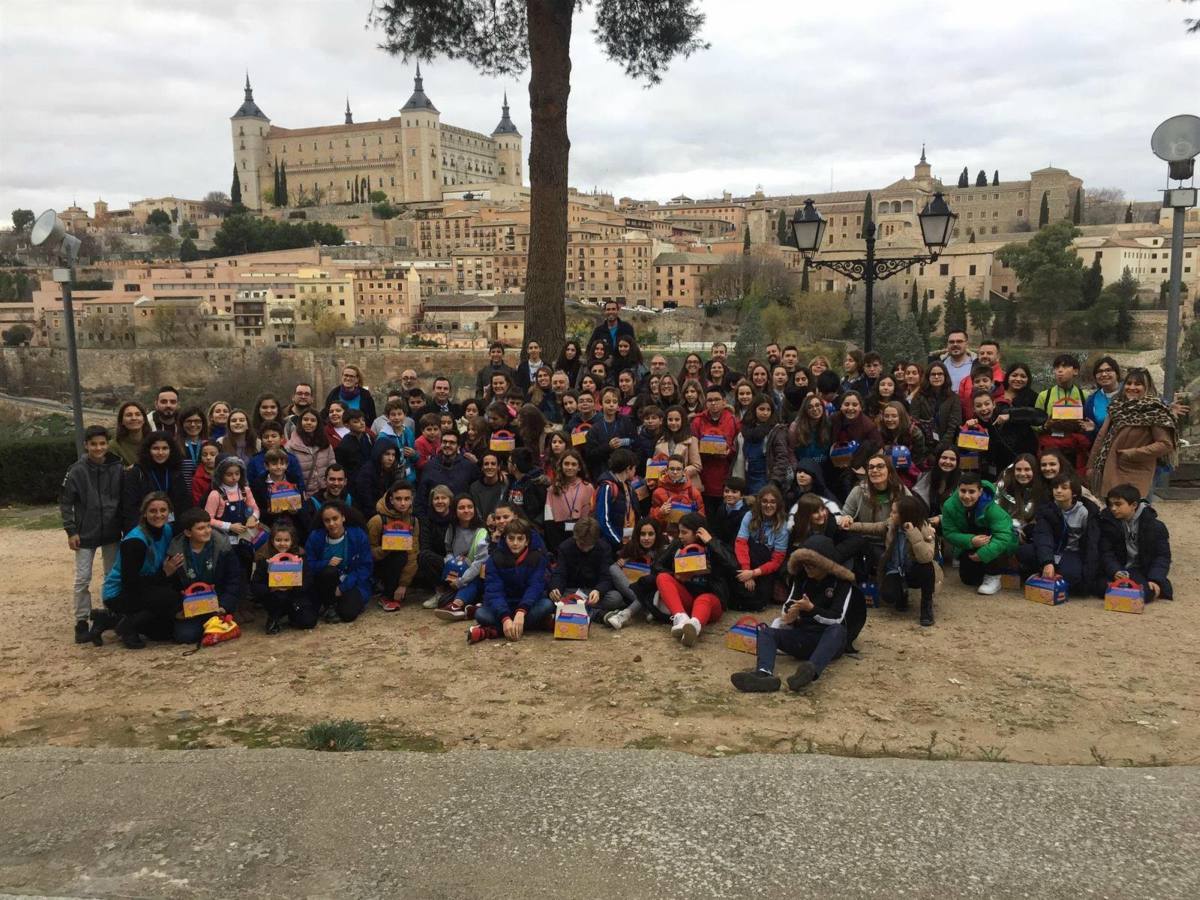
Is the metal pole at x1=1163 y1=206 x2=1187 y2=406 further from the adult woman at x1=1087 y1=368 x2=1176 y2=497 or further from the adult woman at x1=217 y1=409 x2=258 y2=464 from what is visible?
the adult woman at x1=217 y1=409 x2=258 y2=464

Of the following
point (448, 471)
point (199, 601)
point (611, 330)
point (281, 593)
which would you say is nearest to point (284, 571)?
point (281, 593)

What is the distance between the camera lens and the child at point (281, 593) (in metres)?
5.78

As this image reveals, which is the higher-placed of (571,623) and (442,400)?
(442,400)

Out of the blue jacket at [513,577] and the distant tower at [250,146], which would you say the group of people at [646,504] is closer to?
the blue jacket at [513,577]

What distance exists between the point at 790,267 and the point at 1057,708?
269 ft

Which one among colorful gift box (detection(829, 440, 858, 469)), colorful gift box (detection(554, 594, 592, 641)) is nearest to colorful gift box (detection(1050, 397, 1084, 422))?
colorful gift box (detection(829, 440, 858, 469))

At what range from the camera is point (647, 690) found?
15.4 ft

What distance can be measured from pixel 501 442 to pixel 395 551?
1.23m

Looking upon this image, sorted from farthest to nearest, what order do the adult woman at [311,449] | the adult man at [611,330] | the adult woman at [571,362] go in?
1. the adult woman at [571,362]
2. the adult man at [611,330]
3. the adult woman at [311,449]

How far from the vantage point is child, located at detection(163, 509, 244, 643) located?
5.59 meters

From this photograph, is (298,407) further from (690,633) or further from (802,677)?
(802,677)

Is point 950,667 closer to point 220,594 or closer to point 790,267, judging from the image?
point 220,594

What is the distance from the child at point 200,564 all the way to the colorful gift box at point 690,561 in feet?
9.06

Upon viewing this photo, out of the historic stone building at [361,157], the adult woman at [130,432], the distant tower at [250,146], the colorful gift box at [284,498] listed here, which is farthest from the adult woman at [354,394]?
the distant tower at [250,146]
